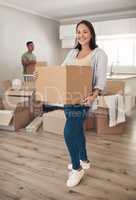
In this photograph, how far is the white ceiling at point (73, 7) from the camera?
14.0 ft

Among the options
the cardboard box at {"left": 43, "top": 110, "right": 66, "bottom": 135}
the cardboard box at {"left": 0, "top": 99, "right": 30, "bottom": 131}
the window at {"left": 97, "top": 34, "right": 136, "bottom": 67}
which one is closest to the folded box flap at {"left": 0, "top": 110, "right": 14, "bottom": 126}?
the cardboard box at {"left": 0, "top": 99, "right": 30, "bottom": 131}

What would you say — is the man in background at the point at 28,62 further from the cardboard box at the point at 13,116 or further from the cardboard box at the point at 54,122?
the cardboard box at the point at 54,122

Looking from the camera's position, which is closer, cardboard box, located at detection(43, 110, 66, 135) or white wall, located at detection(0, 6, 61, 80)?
cardboard box, located at detection(43, 110, 66, 135)

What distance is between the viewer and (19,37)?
489cm

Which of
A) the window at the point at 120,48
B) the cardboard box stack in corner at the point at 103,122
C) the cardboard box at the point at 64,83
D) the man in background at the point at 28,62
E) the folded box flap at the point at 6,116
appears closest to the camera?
the cardboard box at the point at 64,83

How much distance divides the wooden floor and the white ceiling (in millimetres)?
2434

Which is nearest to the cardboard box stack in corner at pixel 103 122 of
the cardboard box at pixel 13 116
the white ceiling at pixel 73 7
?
the cardboard box at pixel 13 116

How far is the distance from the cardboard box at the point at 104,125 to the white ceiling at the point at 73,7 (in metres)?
2.07

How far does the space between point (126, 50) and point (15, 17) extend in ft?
7.83

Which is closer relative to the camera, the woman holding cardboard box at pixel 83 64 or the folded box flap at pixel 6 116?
the woman holding cardboard box at pixel 83 64

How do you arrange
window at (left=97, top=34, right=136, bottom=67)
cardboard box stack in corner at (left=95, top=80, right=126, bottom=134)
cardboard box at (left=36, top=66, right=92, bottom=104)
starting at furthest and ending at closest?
window at (left=97, top=34, right=136, bottom=67)
cardboard box stack in corner at (left=95, top=80, right=126, bottom=134)
cardboard box at (left=36, top=66, right=92, bottom=104)

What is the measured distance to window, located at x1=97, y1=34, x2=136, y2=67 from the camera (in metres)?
5.02

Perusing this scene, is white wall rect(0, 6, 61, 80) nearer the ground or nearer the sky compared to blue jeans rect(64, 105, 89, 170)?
nearer the sky

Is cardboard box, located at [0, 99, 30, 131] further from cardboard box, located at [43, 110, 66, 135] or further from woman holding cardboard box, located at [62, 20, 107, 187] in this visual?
woman holding cardboard box, located at [62, 20, 107, 187]
